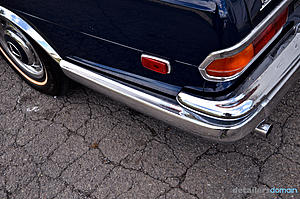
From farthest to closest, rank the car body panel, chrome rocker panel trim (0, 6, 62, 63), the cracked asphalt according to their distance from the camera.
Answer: chrome rocker panel trim (0, 6, 62, 63)
the cracked asphalt
the car body panel

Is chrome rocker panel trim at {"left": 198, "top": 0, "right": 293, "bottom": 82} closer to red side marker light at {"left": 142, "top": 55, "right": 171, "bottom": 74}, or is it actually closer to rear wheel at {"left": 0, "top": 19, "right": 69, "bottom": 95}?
red side marker light at {"left": 142, "top": 55, "right": 171, "bottom": 74}

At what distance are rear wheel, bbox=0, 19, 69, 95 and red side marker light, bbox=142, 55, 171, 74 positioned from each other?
98cm

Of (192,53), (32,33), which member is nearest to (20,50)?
(32,33)

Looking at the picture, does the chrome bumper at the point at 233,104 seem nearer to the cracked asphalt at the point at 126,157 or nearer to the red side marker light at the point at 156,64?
the red side marker light at the point at 156,64

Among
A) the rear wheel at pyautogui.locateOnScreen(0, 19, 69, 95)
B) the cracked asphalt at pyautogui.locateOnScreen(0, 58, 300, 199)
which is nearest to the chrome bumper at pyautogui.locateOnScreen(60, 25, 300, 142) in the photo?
the cracked asphalt at pyautogui.locateOnScreen(0, 58, 300, 199)

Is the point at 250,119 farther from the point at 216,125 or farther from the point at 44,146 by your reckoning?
the point at 44,146

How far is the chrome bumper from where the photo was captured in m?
1.69

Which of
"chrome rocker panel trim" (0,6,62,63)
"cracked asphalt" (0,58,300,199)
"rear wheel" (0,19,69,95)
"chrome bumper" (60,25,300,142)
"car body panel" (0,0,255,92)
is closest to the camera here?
"car body panel" (0,0,255,92)

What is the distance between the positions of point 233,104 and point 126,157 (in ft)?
3.26

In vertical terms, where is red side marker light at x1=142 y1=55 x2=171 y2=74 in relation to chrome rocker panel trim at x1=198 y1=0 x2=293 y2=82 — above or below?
below

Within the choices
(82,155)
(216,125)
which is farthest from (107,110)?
(216,125)

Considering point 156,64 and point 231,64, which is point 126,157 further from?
point 231,64

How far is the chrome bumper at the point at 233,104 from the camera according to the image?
5.55 ft

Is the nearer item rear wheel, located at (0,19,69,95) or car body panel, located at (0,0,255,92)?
car body panel, located at (0,0,255,92)
